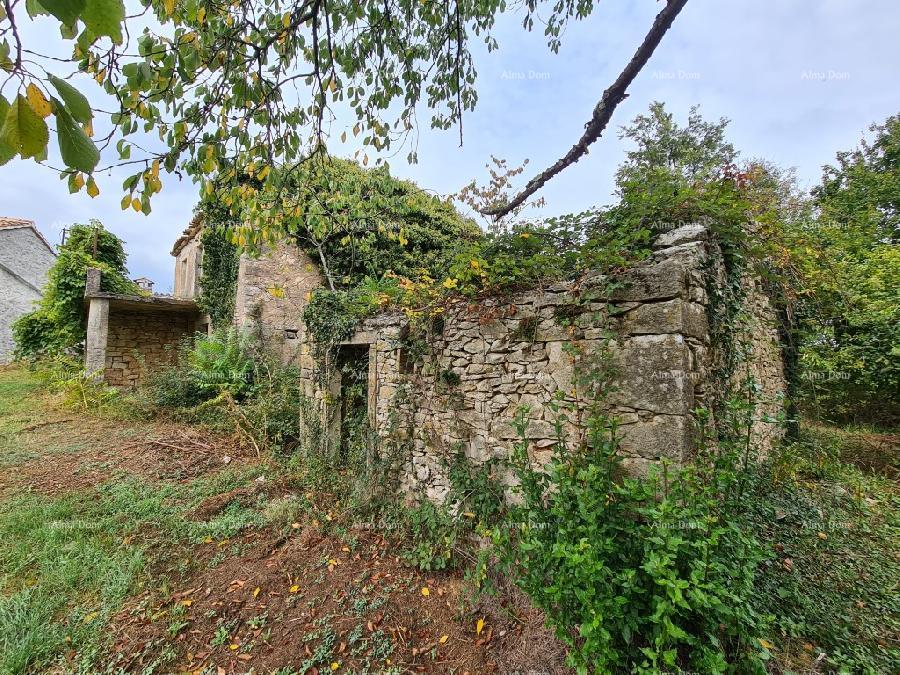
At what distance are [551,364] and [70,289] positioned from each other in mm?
13623

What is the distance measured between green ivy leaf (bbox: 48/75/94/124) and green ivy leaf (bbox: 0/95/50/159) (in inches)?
3.0

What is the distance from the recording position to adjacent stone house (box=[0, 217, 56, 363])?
13.9 meters

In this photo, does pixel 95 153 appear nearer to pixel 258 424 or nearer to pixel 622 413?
pixel 622 413

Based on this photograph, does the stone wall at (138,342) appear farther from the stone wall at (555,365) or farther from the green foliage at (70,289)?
the stone wall at (555,365)

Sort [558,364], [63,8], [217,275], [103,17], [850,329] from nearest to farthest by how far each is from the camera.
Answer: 1. [63,8]
2. [103,17]
3. [558,364]
4. [850,329]
5. [217,275]

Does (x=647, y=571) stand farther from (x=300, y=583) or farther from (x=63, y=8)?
(x=300, y=583)

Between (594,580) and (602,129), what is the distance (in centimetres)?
297

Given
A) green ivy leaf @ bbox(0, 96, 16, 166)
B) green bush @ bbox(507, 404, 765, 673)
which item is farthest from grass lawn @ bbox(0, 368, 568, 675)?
green ivy leaf @ bbox(0, 96, 16, 166)

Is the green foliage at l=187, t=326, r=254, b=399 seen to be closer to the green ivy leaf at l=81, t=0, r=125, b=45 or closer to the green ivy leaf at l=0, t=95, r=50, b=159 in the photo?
the green ivy leaf at l=0, t=95, r=50, b=159

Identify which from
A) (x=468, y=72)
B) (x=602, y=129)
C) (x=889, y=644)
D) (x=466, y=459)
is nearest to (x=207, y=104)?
(x=468, y=72)

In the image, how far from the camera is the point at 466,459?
Result: 3.59 meters

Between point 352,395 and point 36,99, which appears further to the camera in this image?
point 352,395

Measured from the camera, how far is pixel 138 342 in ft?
32.3

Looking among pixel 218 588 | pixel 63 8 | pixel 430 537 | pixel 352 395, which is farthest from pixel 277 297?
pixel 63 8
